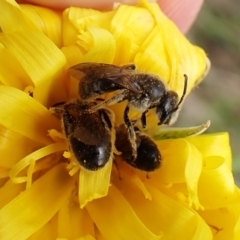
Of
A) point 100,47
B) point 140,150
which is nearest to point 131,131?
point 140,150

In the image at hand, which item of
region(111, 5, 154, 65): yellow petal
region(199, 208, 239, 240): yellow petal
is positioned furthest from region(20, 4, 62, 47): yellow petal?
region(199, 208, 239, 240): yellow petal

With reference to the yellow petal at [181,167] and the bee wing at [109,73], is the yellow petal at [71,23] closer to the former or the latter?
the bee wing at [109,73]

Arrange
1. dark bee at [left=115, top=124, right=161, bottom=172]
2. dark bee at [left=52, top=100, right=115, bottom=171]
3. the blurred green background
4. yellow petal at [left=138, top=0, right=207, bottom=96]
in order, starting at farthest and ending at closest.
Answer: the blurred green background < yellow petal at [left=138, top=0, right=207, bottom=96] < dark bee at [left=115, top=124, right=161, bottom=172] < dark bee at [left=52, top=100, right=115, bottom=171]

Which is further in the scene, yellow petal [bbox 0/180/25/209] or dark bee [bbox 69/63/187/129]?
yellow petal [bbox 0/180/25/209]

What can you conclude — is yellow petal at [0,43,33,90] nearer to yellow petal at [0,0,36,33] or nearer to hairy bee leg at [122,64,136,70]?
yellow petal at [0,0,36,33]

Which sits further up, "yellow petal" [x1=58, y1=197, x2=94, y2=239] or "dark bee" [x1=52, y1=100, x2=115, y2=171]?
"dark bee" [x1=52, y1=100, x2=115, y2=171]

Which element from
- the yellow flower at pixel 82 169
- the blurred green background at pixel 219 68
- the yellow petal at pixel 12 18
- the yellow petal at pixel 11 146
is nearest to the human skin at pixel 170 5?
the yellow flower at pixel 82 169
